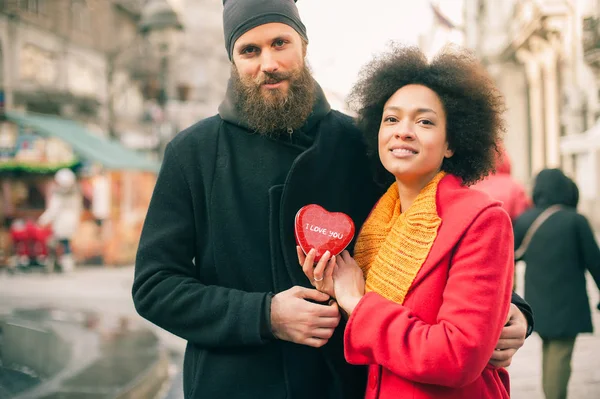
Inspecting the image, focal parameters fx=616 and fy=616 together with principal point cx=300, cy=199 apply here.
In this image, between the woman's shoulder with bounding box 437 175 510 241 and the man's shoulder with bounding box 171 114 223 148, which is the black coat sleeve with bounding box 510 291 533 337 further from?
the man's shoulder with bounding box 171 114 223 148

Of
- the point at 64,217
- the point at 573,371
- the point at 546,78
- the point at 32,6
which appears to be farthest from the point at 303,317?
the point at 546,78

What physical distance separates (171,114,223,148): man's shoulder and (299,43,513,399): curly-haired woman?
1.81 ft

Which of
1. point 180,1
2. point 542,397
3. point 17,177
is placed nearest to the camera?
point 542,397

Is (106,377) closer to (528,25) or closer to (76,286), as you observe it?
(76,286)

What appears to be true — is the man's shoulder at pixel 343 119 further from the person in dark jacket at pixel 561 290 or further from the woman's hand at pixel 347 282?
the person in dark jacket at pixel 561 290

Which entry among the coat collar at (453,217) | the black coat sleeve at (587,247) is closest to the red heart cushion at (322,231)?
the coat collar at (453,217)

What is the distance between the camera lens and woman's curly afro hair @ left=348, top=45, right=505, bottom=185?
198 centimetres

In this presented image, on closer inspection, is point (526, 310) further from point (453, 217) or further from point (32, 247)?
point (32, 247)

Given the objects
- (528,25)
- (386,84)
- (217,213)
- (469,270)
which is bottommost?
(469,270)

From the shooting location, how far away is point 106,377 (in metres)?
5.25

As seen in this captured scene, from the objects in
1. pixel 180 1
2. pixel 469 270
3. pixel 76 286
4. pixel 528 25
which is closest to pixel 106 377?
pixel 469 270

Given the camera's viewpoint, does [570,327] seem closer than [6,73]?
Yes

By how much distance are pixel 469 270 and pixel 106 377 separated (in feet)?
14.3

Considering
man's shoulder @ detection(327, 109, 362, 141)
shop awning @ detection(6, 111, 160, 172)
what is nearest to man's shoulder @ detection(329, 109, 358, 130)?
man's shoulder @ detection(327, 109, 362, 141)
